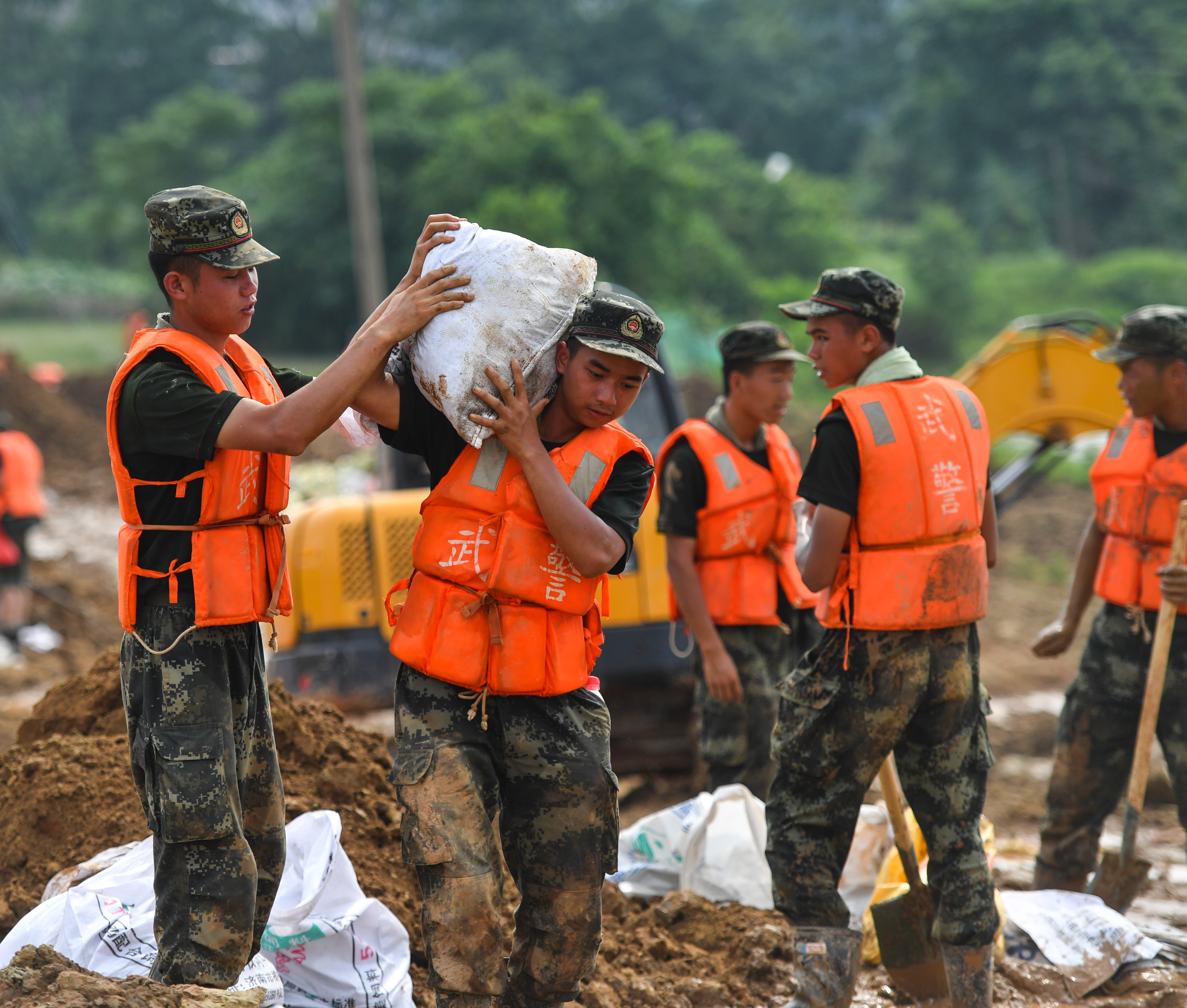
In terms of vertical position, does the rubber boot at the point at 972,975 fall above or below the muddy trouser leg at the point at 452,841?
below

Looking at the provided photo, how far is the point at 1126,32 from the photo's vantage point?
36781 mm

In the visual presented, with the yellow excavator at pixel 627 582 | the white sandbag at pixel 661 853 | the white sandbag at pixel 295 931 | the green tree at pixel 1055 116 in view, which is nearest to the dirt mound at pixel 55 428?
the yellow excavator at pixel 627 582

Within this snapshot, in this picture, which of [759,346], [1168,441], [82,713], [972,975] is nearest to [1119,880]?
[972,975]

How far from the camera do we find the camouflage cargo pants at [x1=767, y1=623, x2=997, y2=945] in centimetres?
358

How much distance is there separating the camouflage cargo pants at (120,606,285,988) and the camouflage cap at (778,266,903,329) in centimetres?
195

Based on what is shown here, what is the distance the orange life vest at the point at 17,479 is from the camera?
10047 mm

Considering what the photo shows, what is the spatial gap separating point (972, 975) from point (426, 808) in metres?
1.83

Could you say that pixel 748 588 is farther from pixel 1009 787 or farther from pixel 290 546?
pixel 1009 787

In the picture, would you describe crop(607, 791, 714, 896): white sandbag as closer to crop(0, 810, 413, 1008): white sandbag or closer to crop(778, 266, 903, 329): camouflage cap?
crop(0, 810, 413, 1008): white sandbag

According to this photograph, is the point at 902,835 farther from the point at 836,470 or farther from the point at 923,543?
the point at 836,470

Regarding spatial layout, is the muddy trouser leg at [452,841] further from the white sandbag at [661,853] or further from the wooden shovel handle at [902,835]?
the white sandbag at [661,853]

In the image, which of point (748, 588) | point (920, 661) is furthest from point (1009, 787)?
point (920, 661)

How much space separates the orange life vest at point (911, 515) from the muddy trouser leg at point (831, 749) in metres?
0.11

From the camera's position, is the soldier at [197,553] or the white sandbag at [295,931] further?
the white sandbag at [295,931]
